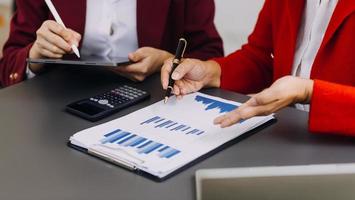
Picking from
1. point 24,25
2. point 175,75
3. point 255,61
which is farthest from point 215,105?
point 24,25

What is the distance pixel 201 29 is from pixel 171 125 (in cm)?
57

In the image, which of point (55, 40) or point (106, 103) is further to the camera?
point (55, 40)

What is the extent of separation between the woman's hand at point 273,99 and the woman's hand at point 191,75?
0.17 meters

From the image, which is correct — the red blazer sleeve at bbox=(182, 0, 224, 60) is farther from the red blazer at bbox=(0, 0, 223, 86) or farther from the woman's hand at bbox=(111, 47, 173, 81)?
the woman's hand at bbox=(111, 47, 173, 81)

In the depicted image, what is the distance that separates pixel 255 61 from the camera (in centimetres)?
130

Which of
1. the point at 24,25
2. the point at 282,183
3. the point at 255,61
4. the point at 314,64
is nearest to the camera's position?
the point at 282,183

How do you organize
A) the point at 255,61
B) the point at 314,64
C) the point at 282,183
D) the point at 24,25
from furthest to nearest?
the point at 24,25 → the point at 255,61 → the point at 314,64 → the point at 282,183

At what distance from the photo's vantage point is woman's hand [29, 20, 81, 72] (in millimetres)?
1140

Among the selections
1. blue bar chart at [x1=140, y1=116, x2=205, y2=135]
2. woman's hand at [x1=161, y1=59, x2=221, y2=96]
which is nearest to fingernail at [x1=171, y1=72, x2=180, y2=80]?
woman's hand at [x1=161, y1=59, x2=221, y2=96]

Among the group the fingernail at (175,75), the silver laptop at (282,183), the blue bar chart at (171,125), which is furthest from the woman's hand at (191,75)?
the silver laptop at (282,183)

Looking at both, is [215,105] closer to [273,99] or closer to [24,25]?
[273,99]

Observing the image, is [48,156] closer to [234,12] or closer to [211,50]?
[211,50]

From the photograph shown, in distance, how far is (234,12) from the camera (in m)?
2.48

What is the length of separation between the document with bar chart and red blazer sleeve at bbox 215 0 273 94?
214 mm
